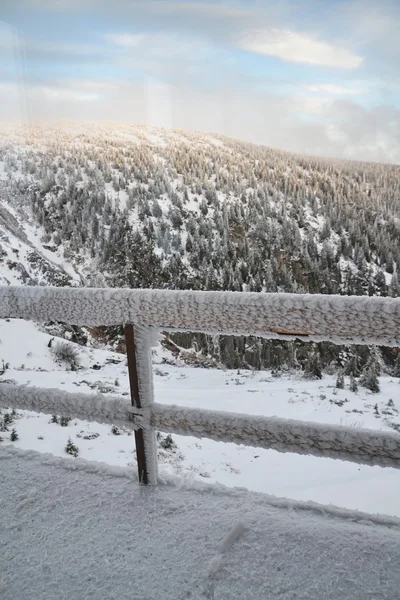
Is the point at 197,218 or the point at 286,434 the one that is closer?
the point at 286,434

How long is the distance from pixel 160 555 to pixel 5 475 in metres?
0.61

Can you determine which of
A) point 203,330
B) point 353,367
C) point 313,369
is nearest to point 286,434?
point 203,330

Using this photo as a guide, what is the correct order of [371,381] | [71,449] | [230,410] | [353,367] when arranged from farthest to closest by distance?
[353,367], [371,381], [230,410], [71,449]

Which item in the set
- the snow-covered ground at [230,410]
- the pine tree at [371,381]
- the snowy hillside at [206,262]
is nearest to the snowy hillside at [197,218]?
the snowy hillside at [206,262]

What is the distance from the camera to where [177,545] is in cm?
104

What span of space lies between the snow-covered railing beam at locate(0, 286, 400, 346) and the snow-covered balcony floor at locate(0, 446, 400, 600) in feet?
1.64

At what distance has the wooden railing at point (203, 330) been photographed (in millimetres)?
909

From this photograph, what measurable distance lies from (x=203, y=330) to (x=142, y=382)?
0.24m

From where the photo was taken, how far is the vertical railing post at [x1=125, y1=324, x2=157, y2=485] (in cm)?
111

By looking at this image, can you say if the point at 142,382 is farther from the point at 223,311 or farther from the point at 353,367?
the point at 353,367

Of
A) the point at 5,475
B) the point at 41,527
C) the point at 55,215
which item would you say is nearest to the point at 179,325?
the point at 41,527

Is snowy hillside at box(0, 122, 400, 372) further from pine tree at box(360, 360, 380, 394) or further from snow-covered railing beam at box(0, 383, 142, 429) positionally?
snow-covered railing beam at box(0, 383, 142, 429)

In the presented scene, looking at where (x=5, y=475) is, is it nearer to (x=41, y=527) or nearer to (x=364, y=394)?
(x=41, y=527)

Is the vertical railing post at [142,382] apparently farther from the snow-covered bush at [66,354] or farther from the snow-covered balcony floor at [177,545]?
the snow-covered bush at [66,354]
